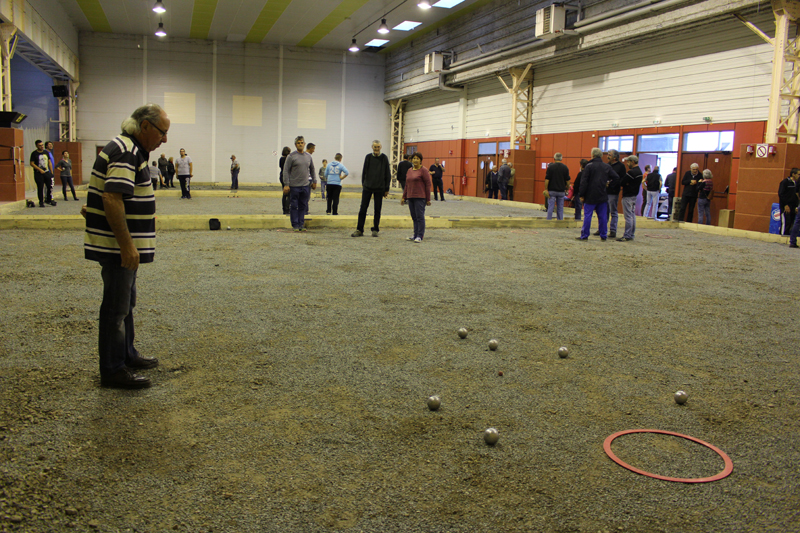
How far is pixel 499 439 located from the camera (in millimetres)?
3080

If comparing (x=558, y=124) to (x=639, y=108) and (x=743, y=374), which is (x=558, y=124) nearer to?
(x=639, y=108)

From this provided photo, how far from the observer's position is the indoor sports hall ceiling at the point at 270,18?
26328 millimetres

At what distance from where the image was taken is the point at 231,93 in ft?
111

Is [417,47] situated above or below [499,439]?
above

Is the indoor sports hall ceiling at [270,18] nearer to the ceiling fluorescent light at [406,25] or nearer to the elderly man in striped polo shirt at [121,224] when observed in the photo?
the ceiling fluorescent light at [406,25]

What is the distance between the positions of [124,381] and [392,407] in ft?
5.28

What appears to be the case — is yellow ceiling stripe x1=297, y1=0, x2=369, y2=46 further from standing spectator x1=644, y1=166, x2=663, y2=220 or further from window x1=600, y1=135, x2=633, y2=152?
standing spectator x1=644, y1=166, x2=663, y2=220

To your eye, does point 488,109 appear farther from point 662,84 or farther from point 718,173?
point 718,173

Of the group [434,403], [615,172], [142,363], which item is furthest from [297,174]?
[434,403]

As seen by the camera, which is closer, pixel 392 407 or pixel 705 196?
pixel 392 407

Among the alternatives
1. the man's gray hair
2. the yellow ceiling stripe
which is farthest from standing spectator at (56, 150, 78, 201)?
the man's gray hair

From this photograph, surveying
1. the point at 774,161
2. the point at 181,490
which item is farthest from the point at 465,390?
the point at 774,161

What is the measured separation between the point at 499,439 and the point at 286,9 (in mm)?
27883

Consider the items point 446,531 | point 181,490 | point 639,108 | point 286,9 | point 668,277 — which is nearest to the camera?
point 446,531
